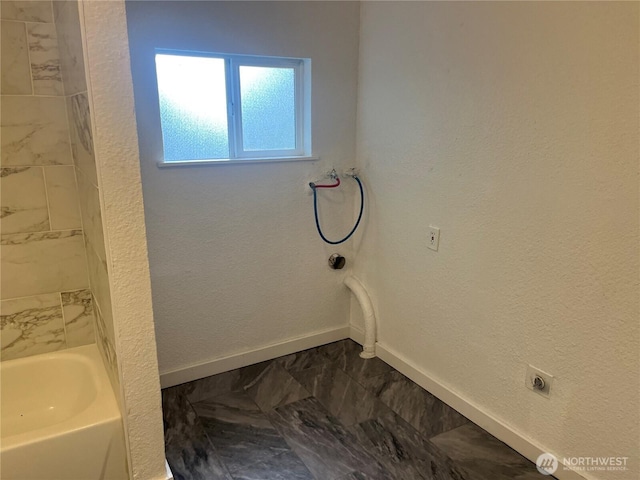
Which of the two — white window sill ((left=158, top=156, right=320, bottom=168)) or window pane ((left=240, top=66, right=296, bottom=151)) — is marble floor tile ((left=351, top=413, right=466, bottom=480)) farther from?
window pane ((left=240, top=66, right=296, bottom=151))

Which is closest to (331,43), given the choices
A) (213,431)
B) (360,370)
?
(360,370)

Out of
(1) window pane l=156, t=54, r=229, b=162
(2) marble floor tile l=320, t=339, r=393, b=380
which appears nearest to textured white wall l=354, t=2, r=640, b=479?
(2) marble floor tile l=320, t=339, r=393, b=380

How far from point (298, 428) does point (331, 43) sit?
2.02 meters

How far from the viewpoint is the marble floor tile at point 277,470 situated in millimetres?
1926

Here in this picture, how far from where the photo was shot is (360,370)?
2729 mm

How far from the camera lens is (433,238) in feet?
7.66

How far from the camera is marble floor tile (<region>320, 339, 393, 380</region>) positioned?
2.71 meters

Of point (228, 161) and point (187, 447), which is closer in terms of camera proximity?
point (187, 447)

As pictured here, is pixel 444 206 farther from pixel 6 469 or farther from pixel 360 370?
pixel 6 469

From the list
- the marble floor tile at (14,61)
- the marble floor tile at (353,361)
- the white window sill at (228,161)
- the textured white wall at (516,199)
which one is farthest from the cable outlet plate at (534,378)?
the marble floor tile at (14,61)

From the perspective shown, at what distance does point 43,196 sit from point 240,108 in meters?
1.06

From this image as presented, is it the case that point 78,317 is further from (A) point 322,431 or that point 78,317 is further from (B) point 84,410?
(A) point 322,431

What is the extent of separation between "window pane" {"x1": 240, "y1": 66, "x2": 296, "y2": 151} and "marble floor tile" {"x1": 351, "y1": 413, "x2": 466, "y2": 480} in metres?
1.58

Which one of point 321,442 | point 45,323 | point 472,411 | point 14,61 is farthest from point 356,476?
point 14,61
